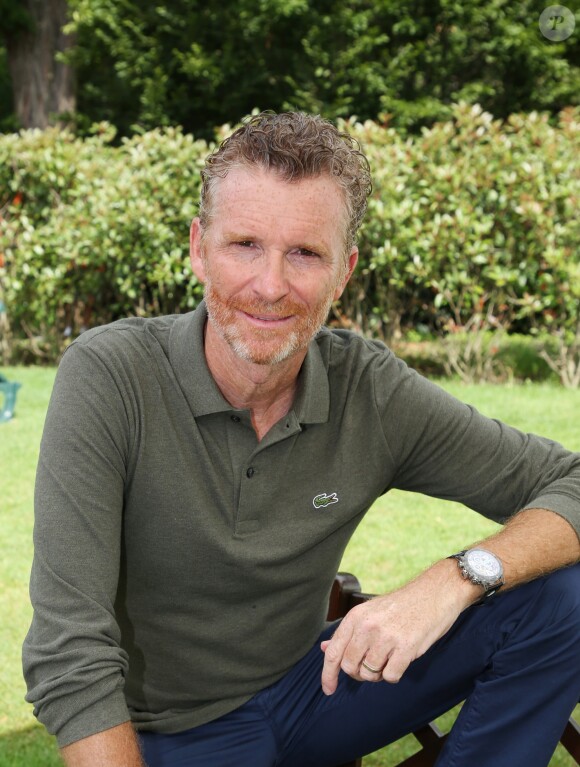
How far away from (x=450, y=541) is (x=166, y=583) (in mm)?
2783

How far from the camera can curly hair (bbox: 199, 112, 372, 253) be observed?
2139 mm

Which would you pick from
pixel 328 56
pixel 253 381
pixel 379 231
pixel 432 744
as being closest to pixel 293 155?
pixel 253 381

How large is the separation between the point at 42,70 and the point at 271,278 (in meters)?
15.1

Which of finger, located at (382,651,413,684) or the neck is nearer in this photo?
finger, located at (382,651,413,684)

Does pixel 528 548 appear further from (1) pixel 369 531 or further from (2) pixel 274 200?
(1) pixel 369 531

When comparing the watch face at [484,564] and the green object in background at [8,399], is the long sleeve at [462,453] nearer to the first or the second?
the watch face at [484,564]

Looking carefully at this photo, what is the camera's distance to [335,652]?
2.03 metres

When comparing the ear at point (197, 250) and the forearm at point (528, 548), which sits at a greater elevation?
the ear at point (197, 250)

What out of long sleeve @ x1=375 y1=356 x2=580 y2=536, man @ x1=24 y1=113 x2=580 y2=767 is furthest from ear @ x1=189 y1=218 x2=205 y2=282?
long sleeve @ x1=375 y1=356 x2=580 y2=536

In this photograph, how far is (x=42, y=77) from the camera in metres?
15.9

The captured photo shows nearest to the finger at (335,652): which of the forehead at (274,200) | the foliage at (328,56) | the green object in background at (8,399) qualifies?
the forehead at (274,200)

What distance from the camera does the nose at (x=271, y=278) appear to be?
215cm

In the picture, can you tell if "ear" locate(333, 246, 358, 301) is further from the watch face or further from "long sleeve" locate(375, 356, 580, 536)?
the watch face

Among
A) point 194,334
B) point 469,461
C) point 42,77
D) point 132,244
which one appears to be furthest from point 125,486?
point 42,77
